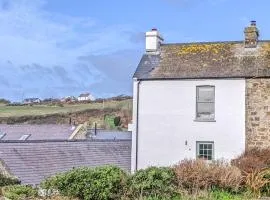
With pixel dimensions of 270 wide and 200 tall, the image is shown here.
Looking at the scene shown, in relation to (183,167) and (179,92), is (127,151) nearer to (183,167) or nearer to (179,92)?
(179,92)

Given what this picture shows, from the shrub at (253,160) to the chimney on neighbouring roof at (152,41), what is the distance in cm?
889

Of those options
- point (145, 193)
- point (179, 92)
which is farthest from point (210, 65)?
point (145, 193)

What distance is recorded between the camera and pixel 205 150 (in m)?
28.9

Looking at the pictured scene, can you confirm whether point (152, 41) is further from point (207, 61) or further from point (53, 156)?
point (53, 156)

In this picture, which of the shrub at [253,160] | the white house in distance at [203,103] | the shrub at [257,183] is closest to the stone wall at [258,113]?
the white house in distance at [203,103]

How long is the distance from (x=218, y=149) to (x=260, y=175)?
11244 mm

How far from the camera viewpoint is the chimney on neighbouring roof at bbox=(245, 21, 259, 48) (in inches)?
1185

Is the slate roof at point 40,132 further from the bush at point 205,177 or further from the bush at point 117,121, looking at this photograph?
the bush at point 205,177

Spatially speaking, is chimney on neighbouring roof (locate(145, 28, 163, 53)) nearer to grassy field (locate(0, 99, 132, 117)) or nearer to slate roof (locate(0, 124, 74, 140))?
slate roof (locate(0, 124, 74, 140))

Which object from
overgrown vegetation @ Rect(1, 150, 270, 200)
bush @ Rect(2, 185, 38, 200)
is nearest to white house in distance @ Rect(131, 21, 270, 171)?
overgrown vegetation @ Rect(1, 150, 270, 200)

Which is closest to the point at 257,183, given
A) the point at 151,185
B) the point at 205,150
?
the point at 151,185

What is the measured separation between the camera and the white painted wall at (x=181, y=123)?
2842 cm

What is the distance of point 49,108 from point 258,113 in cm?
6914

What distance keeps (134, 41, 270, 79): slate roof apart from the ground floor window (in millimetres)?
3835
